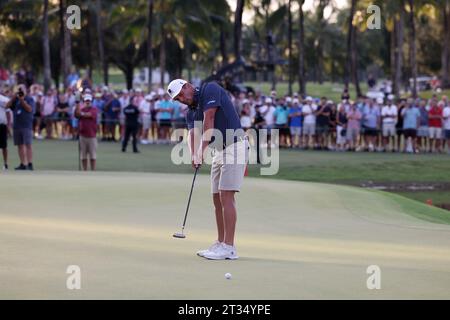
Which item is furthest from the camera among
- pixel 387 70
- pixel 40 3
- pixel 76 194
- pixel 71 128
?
pixel 387 70

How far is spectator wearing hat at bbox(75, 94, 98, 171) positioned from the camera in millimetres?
25859

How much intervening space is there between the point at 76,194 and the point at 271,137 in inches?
809

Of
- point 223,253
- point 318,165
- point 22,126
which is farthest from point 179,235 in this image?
point 318,165

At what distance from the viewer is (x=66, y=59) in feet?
167

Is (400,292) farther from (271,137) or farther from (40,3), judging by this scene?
(40,3)

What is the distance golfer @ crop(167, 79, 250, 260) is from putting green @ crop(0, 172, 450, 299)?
0.43m

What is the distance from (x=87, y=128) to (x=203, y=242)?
14168 millimetres

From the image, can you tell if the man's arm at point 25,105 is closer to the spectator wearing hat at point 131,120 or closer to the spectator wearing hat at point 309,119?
the spectator wearing hat at point 131,120

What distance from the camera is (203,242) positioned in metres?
12.3

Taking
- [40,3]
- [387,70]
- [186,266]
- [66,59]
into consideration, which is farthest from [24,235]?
[387,70]

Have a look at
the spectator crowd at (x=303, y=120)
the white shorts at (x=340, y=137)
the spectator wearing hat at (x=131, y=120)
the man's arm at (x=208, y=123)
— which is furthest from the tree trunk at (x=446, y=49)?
the man's arm at (x=208, y=123)

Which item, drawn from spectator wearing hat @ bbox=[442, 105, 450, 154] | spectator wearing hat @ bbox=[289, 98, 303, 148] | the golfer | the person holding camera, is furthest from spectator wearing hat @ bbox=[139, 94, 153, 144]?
the golfer

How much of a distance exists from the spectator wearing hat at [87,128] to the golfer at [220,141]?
48.8ft

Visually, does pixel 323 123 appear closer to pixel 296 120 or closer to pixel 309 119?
pixel 309 119
